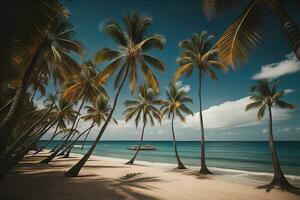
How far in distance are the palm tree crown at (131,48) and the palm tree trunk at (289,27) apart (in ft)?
29.2

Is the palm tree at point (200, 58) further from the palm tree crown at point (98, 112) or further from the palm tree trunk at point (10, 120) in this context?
the palm tree crown at point (98, 112)

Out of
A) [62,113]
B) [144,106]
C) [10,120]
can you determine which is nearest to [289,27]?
[10,120]

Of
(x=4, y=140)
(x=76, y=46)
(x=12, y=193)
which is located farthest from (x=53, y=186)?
(x=76, y=46)

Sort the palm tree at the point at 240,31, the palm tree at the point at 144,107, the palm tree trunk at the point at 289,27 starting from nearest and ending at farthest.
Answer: the palm tree trunk at the point at 289,27 → the palm tree at the point at 240,31 → the palm tree at the point at 144,107

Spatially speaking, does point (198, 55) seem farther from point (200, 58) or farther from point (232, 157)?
point (232, 157)

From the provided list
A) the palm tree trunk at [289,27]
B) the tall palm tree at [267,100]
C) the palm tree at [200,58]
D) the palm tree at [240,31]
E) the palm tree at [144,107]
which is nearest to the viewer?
the palm tree trunk at [289,27]

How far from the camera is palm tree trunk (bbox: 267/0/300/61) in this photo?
11.9 feet

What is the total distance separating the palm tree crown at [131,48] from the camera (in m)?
12.6

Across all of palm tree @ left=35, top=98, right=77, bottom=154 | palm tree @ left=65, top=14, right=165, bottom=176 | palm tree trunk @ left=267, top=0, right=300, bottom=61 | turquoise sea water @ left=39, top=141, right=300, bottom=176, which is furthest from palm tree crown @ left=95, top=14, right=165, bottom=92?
turquoise sea water @ left=39, top=141, right=300, bottom=176

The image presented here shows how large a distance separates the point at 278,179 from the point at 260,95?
5.49 meters

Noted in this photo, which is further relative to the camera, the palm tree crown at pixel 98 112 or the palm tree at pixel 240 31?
the palm tree crown at pixel 98 112

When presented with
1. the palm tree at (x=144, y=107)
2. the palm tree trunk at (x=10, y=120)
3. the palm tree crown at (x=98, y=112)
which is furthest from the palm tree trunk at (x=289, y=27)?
the palm tree crown at (x=98, y=112)

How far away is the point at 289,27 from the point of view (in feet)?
12.4

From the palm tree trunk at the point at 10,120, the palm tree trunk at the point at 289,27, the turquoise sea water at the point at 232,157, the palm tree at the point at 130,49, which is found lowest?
the turquoise sea water at the point at 232,157
